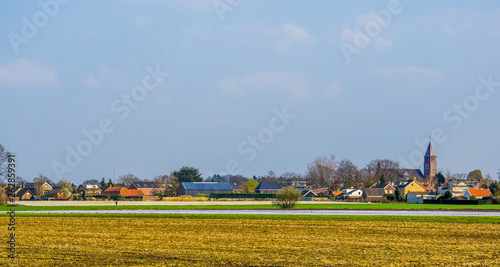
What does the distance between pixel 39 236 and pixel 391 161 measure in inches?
6080

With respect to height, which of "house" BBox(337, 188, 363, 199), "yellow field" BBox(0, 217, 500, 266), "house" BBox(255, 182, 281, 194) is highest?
"house" BBox(255, 182, 281, 194)

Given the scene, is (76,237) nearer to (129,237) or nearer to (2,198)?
(129,237)

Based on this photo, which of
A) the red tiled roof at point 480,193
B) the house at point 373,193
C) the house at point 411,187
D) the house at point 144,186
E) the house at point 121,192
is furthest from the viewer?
the house at point 144,186

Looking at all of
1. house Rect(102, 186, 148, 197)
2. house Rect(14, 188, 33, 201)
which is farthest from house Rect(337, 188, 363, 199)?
house Rect(14, 188, 33, 201)

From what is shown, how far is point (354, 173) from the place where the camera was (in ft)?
490

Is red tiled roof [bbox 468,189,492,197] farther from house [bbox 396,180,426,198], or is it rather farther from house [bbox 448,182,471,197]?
house [bbox 396,180,426,198]

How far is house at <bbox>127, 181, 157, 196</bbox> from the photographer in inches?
6870

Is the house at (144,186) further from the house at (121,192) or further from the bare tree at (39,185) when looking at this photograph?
the bare tree at (39,185)

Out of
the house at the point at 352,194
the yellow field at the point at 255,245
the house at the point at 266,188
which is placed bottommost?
the yellow field at the point at 255,245

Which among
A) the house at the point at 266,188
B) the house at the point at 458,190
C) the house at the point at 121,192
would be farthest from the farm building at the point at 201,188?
the house at the point at 458,190

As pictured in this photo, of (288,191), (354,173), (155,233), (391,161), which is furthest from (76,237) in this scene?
(391,161)

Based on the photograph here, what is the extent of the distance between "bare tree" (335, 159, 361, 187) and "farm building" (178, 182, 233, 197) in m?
33.2

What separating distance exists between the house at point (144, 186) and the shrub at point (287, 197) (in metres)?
111

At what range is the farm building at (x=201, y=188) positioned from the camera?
504ft
